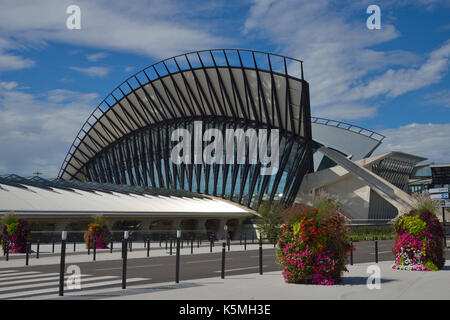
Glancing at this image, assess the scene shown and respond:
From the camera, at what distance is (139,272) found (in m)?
15.5

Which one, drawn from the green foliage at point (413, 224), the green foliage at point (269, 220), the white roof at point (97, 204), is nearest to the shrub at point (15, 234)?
the white roof at point (97, 204)

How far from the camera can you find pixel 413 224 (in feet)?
49.1

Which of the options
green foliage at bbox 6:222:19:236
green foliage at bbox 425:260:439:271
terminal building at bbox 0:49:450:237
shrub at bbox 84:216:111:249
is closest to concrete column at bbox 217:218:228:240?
terminal building at bbox 0:49:450:237

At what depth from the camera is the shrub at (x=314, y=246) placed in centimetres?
1141

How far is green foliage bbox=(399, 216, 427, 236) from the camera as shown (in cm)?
1483

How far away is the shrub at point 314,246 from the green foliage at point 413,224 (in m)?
4.16

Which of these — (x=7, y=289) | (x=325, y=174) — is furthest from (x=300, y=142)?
(x=7, y=289)

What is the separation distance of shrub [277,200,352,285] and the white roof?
26.5 m

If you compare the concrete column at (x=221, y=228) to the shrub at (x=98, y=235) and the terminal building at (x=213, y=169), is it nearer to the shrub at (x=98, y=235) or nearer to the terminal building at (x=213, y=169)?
the terminal building at (x=213, y=169)

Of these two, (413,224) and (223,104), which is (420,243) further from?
(223,104)

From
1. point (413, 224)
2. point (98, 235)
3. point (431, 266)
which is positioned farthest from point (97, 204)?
point (431, 266)

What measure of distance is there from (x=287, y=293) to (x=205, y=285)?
2511mm

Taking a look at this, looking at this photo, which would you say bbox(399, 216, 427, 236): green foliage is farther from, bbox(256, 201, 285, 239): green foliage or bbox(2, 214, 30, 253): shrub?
bbox(256, 201, 285, 239): green foliage
